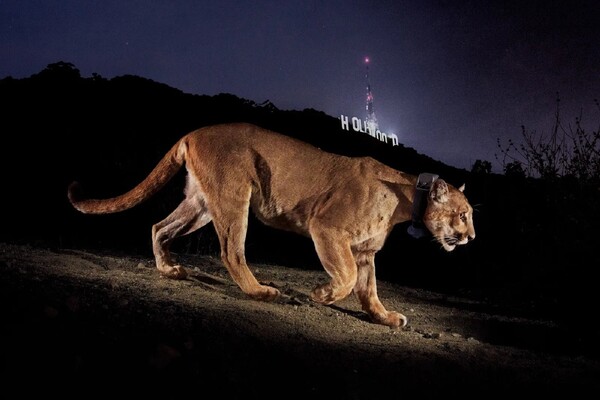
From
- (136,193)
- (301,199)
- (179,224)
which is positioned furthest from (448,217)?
(136,193)

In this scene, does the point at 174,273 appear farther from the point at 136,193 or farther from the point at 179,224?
the point at 136,193

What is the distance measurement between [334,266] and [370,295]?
2.57ft

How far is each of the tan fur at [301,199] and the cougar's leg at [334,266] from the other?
1 cm

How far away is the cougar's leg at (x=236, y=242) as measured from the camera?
4910 millimetres

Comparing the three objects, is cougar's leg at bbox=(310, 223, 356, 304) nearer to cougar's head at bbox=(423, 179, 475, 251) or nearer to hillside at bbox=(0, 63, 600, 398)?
hillside at bbox=(0, 63, 600, 398)

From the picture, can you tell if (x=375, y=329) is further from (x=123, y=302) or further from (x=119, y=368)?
(x=119, y=368)

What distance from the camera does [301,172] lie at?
209 inches

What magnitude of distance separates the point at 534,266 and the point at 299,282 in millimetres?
4264

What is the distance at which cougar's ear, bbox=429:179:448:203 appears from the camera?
4930 mm

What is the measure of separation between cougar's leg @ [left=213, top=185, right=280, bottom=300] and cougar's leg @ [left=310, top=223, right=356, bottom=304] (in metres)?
0.59

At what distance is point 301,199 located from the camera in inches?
206

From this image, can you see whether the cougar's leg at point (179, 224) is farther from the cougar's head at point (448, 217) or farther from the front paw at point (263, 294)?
the cougar's head at point (448, 217)

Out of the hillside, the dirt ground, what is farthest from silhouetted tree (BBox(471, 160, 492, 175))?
the dirt ground

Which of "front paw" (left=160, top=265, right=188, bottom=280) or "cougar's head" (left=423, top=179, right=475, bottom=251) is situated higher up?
"cougar's head" (left=423, top=179, right=475, bottom=251)
